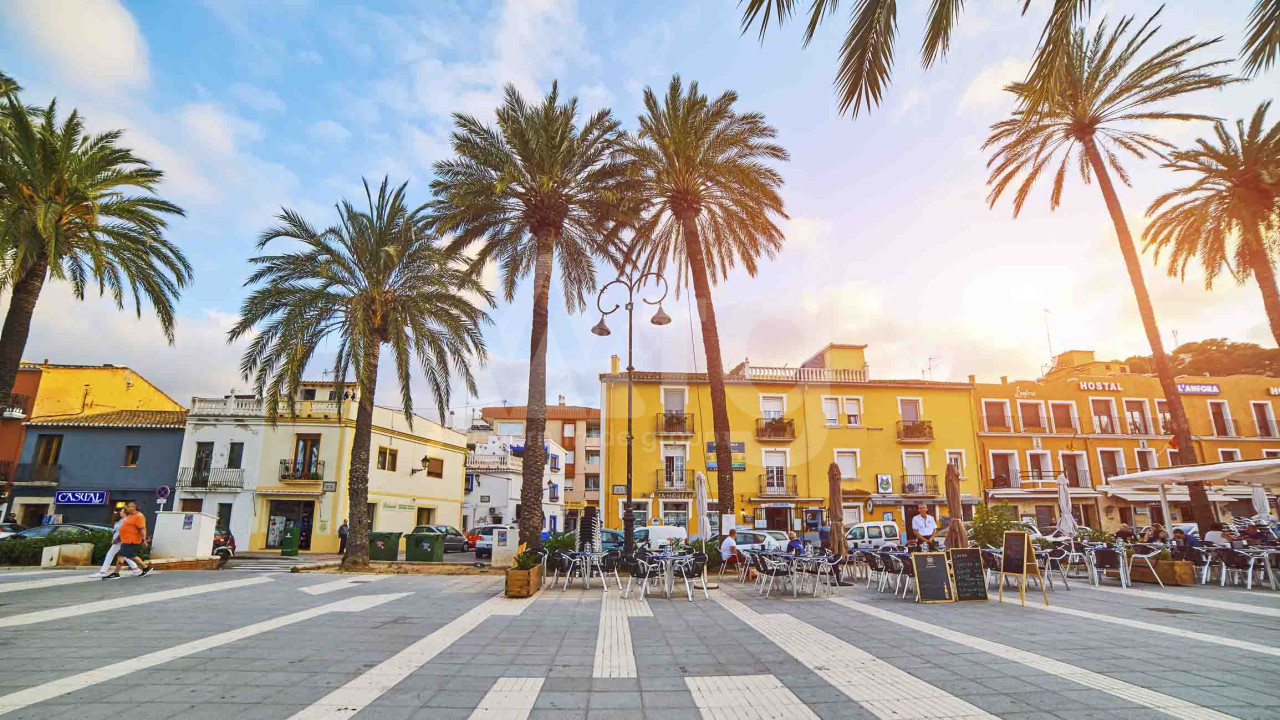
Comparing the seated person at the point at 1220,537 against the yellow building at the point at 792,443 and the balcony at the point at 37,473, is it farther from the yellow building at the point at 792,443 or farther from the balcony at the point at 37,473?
Answer: the balcony at the point at 37,473

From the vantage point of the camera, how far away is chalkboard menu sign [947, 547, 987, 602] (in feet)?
32.9

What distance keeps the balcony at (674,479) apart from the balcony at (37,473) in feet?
92.8

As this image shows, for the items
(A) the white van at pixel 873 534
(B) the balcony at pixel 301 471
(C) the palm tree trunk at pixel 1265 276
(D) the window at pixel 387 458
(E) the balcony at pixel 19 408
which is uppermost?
(C) the palm tree trunk at pixel 1265 276

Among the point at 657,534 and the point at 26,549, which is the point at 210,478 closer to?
the point at 26,549

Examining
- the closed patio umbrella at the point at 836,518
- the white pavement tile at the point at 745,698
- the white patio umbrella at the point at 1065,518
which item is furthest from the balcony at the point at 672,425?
the white pavement tile at the point at 745,698

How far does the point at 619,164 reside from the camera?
17.8 metres

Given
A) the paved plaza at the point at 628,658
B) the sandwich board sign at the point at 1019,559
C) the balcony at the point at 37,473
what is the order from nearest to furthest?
the paved plaza at the point at 628,658 < the sandwich board sign at the point at 1019,559 < the balcony at the point at 37,473

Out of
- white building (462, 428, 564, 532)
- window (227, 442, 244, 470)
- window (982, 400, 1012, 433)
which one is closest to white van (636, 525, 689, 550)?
window (227, 442, 244, 470)

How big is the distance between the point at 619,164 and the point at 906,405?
2294cm

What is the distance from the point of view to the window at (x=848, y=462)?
1244 inches

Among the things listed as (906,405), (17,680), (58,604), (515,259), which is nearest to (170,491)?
(515,259)

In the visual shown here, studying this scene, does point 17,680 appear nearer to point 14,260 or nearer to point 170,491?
point 14,260

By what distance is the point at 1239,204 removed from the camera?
58.9 feet

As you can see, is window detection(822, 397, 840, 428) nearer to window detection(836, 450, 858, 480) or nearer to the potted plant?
window detection(836, 450, 858, 480)
